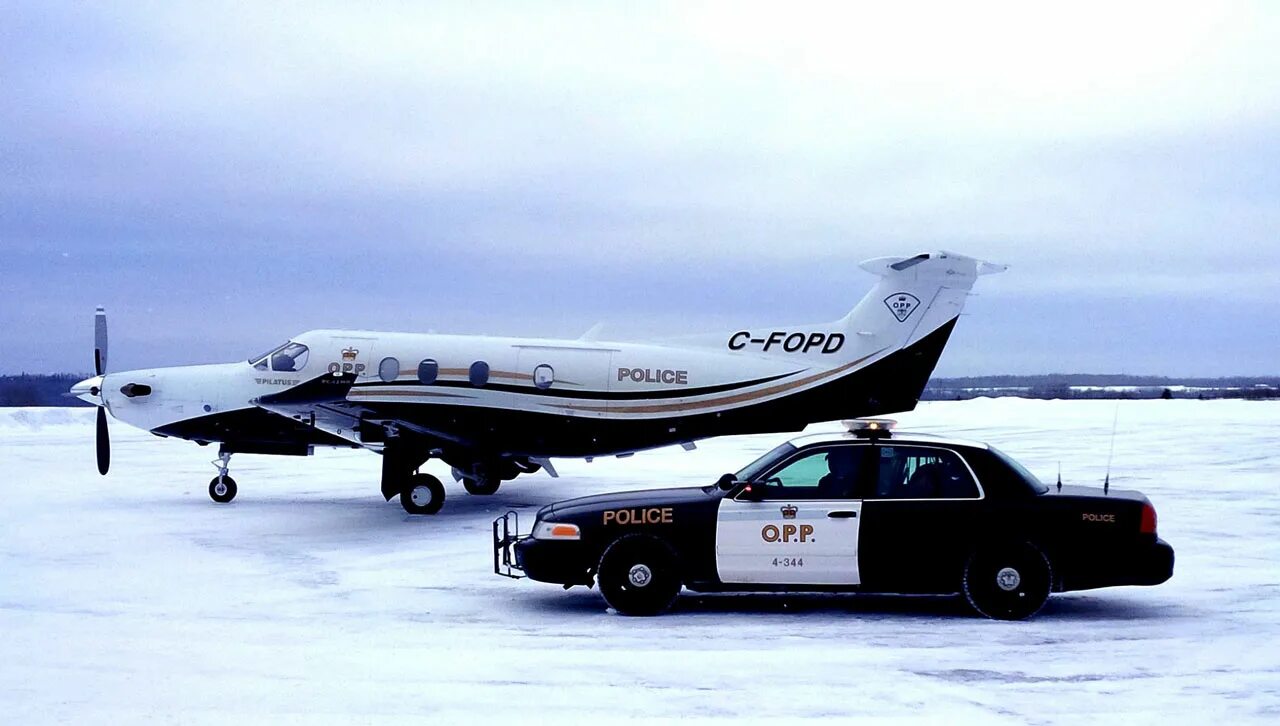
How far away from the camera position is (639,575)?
9336 mm

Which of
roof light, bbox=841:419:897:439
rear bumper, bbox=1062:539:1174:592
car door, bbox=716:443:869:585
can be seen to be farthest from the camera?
roof light, bbox=841:419:897:439

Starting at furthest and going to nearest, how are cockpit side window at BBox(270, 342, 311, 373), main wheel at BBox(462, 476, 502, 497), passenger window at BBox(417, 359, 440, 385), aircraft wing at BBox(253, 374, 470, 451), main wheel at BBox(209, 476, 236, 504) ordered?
main wheel at BBox(462, 476, 502, 497)
main wheel at BBox(209, 476, 236, 504)
cockpit side window at BBox(270, 342, 311, 373)
passenger window at BBox(417, 359, 440, 385)
aircraft wing at BBox(253, 374, 470, 451)

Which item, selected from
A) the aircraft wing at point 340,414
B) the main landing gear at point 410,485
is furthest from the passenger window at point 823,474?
the aircraft wing at point 340,414

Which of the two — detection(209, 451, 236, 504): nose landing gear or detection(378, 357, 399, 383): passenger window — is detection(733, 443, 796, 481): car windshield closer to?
detection(378, 357, 399, 383): passenger window

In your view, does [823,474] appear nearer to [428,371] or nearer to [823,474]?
[823,474]

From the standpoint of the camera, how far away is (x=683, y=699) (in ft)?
22.4

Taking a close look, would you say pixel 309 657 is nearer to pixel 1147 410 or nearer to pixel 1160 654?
pixel 1160 654

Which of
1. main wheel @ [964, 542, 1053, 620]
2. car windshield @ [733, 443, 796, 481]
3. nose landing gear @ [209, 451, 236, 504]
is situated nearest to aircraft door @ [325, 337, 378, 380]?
nose landing gear @ [209, 451, 236, 504]

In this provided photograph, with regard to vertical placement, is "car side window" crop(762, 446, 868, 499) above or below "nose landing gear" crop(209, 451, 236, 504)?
above

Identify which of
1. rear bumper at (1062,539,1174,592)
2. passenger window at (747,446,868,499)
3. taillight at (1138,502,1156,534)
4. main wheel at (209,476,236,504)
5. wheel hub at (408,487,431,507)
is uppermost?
passenger window at (747,446,868,499)

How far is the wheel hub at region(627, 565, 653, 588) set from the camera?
9.32 metres

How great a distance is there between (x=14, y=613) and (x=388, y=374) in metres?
8.68

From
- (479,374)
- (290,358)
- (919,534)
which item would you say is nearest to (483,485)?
(479,374)

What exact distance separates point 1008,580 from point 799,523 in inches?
67.3
